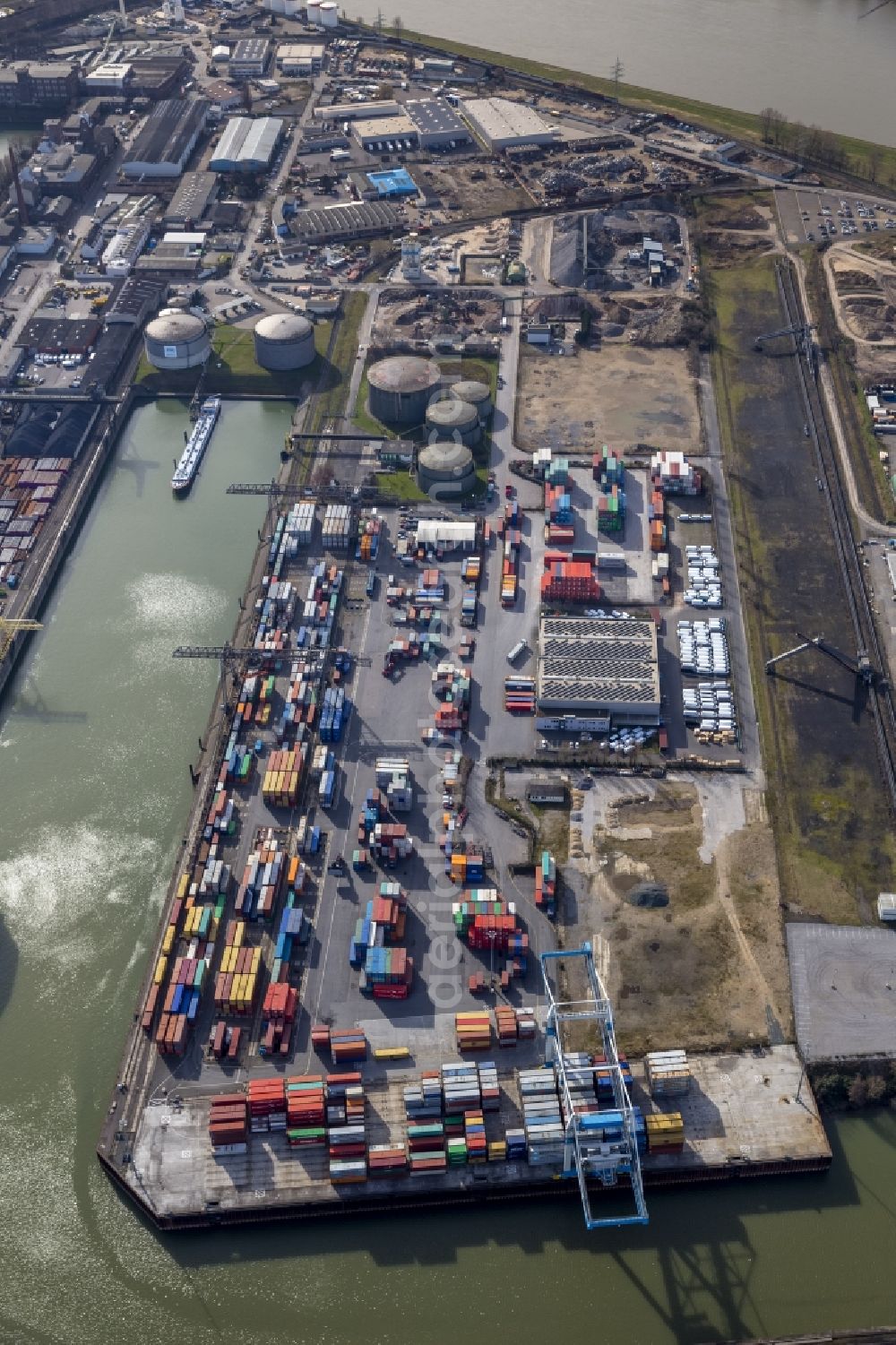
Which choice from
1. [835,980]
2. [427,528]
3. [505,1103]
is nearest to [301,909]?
[505,1103]

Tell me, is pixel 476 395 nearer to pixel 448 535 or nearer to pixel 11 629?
pixel 448 535

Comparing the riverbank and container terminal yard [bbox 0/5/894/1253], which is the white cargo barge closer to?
container terminal yard [bbox 0/5/894/1253]

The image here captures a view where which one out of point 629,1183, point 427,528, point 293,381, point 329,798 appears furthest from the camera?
point 293,381

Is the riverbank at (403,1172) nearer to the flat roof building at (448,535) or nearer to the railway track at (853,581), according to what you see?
the railway track at (853,581)

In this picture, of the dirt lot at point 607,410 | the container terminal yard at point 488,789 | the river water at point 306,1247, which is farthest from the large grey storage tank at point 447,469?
the river water at point 306,1247

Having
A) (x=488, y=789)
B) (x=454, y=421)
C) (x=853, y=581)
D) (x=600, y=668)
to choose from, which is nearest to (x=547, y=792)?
(x=488, y=789)

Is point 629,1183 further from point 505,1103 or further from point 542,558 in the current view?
point 542,558

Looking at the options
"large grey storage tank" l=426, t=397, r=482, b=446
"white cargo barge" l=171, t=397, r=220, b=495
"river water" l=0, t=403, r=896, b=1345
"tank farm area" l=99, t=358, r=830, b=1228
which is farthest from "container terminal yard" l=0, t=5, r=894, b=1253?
"river water" l=0, t=403, r=896, b=1345
